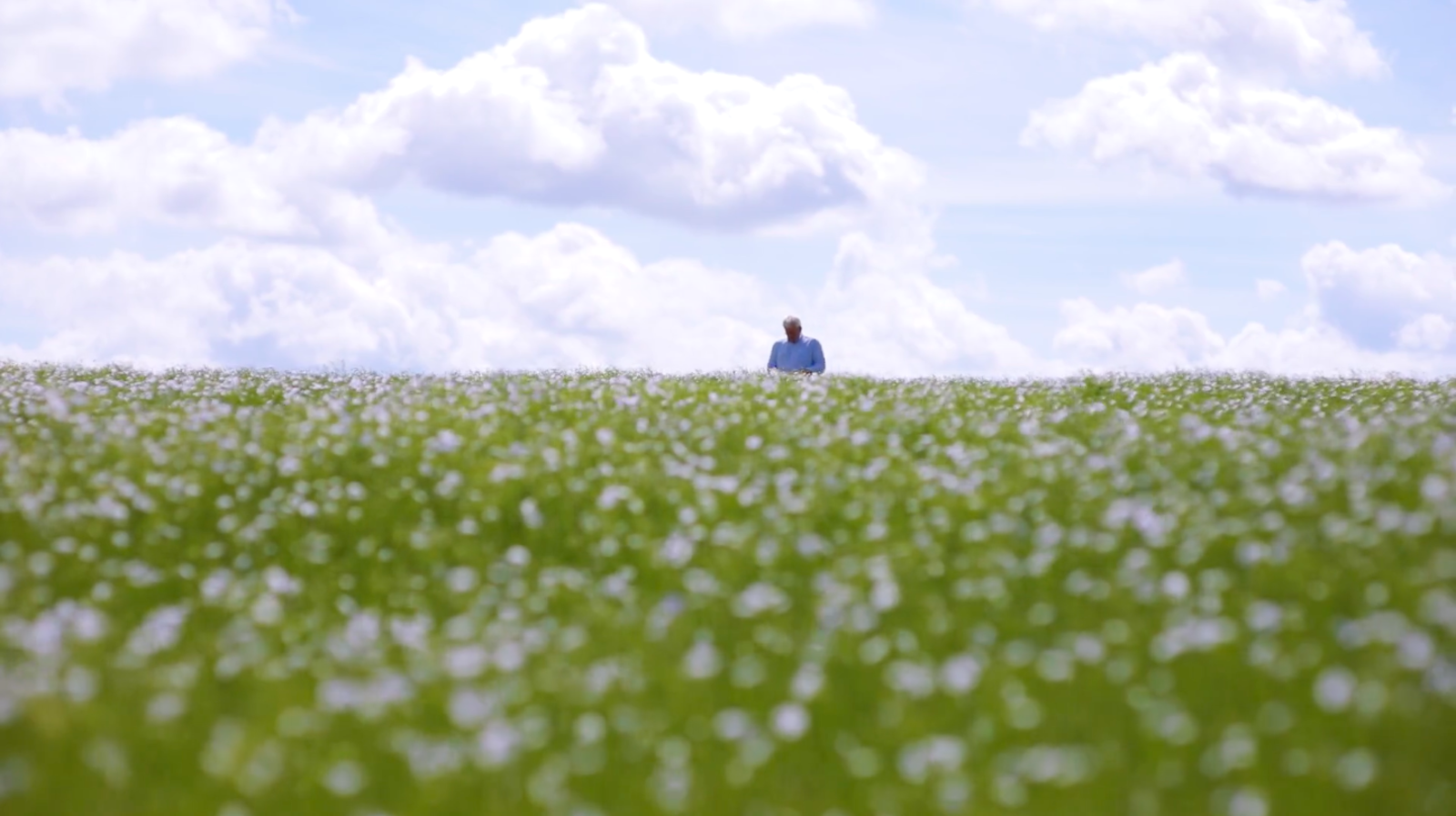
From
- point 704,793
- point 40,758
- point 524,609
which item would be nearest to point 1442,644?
point 704,793

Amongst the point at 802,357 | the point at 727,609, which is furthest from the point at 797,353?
the point at 727,609

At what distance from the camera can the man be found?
72.9ft

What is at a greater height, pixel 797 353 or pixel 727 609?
pixel 797 353

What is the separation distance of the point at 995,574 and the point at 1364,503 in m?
3.03

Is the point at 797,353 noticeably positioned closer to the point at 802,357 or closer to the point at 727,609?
the point at 802,357

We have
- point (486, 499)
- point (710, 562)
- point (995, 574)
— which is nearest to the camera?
point (995, 574)

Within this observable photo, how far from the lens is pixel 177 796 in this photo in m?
6.29

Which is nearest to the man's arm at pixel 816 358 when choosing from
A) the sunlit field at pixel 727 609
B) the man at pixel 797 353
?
the man at pixel 797 353

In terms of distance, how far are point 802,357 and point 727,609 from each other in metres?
13.4

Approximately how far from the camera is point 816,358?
2227cm

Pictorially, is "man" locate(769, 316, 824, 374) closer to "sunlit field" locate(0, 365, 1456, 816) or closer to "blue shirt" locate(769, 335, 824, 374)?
"blue shirt" locate(769, 335, 824, 374)

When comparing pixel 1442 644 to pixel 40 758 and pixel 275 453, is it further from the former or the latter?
pixel 275 453

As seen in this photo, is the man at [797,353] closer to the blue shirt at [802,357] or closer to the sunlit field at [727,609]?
the blue shirt at [802,357]

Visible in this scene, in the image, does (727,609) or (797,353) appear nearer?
(727,609)
